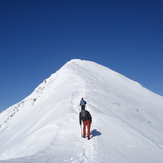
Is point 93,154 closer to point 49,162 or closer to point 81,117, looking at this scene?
point 49,162

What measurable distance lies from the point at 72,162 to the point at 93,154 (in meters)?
1.02

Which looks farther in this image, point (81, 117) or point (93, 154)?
Answer: point (81, 117)

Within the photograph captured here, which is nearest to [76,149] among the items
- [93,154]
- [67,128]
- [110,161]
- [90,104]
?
[93,154]

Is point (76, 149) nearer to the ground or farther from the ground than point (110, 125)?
nearer to the ground

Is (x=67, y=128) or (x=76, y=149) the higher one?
(x=67, y=128)

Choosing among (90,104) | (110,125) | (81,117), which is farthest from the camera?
(90,104)

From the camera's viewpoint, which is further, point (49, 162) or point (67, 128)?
point (67, 128)

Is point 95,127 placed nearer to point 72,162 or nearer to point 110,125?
point 110,125

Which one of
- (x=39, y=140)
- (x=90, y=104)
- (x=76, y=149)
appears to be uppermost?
(x=90, y=104)

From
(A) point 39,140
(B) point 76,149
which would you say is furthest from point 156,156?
(A) point 39,140

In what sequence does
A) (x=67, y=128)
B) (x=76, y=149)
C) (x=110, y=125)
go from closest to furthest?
(x=76, y=149) < (x=67, y=128) < (x=110, y=125)

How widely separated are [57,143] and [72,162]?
2.10m

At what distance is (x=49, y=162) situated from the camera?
597cm

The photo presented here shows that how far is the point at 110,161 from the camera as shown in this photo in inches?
253
